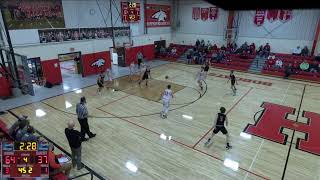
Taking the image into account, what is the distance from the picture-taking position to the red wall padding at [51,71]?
15.9m

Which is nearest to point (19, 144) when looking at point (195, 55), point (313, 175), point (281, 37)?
point (313, 175)

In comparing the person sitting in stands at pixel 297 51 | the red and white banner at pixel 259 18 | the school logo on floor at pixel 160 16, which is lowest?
the person sitting in stands at pixel 297 51

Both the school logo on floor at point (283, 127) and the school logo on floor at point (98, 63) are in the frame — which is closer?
the school logo on floor at point (283, 127)

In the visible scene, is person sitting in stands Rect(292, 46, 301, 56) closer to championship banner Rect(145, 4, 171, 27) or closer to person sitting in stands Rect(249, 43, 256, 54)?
person sitting in stands Rect(249, 43, 256, 54)

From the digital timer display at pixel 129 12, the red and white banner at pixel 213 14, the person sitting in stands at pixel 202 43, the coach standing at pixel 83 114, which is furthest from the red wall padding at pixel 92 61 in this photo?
the red and white banner at pixel 213 14

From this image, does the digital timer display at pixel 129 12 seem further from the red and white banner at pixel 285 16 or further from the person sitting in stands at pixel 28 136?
the person sitting in stands at pixel 28 136

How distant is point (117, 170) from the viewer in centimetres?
745

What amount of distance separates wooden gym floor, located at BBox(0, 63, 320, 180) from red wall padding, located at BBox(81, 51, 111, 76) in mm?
3453

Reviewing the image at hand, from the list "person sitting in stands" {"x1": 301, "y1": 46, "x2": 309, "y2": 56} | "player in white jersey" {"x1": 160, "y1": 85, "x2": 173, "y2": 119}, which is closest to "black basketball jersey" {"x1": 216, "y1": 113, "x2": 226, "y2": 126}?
"player in white jersey" {"x1": 160, "y1": 85, "x2": 173, "y2": 119}

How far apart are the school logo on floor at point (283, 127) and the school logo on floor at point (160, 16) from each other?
54.1 ft

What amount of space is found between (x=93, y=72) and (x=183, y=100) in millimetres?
9626

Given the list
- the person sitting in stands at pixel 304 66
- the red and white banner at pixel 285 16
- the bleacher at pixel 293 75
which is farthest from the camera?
the red and white banner at pixel 285 16

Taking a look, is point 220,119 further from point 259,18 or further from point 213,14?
point 213,14

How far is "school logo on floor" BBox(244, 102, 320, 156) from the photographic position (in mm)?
9062
